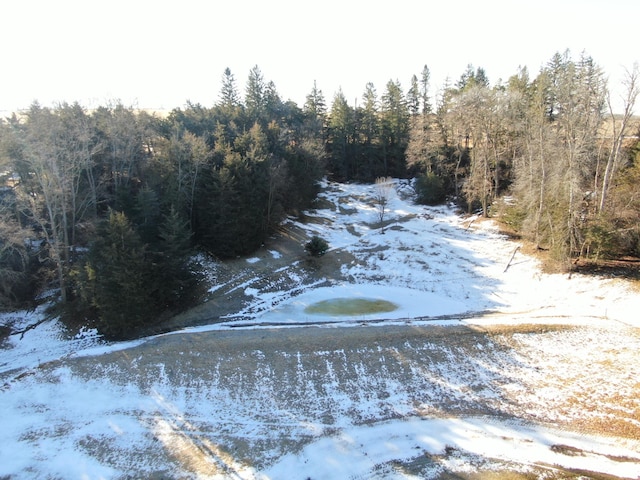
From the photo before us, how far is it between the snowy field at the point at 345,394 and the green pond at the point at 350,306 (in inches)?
34.6

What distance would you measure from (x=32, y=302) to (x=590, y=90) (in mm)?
40857

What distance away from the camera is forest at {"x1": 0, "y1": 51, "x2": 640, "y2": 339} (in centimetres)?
2228

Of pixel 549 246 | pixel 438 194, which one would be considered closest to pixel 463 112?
pixel 438 194

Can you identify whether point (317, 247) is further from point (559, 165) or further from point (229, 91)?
point (229, 91)

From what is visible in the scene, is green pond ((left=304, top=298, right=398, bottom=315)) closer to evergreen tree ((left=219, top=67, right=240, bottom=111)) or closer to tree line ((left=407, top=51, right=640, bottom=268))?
tree line ((left=407, top=51, right=640, bottom=268))

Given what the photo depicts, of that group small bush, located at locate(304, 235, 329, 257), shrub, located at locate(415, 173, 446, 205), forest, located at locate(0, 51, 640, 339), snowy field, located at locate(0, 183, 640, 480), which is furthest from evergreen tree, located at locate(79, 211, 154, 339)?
shrub, located at locate(415, 173, 446, 205)

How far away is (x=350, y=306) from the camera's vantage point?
24875mm

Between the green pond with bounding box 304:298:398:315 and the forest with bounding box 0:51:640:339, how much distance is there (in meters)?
8.61

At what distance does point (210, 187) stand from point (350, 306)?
592 inches

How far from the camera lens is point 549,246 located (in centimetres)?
2817

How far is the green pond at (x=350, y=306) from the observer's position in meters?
23.9

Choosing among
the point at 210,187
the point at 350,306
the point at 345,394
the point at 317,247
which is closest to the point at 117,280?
the point at 210,187

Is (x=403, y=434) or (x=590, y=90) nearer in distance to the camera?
(x=403, y=434)

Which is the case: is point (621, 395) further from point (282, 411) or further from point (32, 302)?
point (32, 302)
